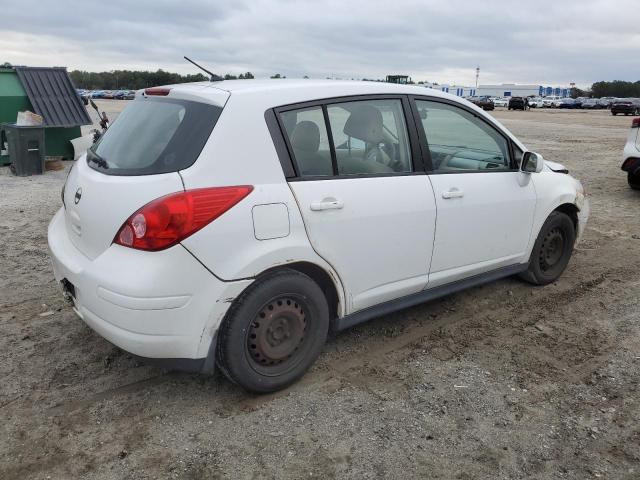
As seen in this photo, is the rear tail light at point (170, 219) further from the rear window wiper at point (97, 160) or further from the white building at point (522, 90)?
the white building at point (522, 90)

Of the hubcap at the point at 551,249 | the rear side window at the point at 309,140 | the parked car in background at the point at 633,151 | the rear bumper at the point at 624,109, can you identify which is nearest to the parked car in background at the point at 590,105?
the rear bumper at the point at 624,109

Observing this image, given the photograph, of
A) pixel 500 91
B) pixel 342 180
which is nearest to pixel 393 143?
pixel 342 180

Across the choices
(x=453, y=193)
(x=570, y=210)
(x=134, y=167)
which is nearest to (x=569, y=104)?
(x=570, y=210)

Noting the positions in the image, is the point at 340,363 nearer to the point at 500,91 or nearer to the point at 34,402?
the point at 34,402

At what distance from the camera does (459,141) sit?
416 cm

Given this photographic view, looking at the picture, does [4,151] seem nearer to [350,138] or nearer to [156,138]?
[156,138]

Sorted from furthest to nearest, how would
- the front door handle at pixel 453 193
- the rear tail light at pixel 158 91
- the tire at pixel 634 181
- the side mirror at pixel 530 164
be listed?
the tire at pixel 634 181 < the side mirror at pixel 530 164 < the front door handle at pixel 453 193 < the rear tail light at pixel 158 91

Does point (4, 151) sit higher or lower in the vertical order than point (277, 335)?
higher

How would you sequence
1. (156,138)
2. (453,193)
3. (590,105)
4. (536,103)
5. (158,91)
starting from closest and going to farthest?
(156,138) < (158,91) < (453,193) < (590,105) < (536,103)

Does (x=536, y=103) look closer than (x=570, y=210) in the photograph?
No

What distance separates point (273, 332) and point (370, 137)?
4.58 feet

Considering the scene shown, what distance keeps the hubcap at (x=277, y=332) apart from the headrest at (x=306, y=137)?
0.87 meters

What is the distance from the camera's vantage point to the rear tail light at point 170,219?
2.62 meters

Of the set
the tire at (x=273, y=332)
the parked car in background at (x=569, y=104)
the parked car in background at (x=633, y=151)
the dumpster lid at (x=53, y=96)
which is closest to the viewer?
the tire at (x=273, y=332)
